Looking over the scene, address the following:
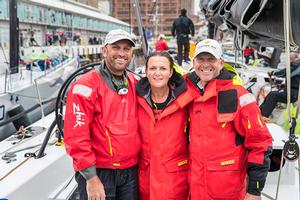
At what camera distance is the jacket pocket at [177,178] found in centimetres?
209

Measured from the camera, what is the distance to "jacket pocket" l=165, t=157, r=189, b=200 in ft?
6.86

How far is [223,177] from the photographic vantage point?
199 centimetres

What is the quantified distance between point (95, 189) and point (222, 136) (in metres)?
0.80

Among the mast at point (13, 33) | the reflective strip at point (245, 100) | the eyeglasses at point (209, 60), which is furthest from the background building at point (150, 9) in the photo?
the reflective strip at point (245, 100)

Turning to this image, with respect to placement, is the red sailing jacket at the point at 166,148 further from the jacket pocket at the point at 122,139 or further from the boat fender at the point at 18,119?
the boat fender at the point at 18,119

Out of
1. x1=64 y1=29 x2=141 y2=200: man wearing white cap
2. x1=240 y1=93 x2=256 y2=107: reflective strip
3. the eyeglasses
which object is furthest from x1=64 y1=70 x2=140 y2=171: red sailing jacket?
x1=240 y1=93 x2=256 y2=107: reflective strip

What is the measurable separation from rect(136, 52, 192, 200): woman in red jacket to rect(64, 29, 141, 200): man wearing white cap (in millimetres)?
74

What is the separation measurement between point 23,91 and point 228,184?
14.2 ft

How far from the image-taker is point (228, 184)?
200cm

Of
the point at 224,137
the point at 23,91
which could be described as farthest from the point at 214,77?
the point at 23,91

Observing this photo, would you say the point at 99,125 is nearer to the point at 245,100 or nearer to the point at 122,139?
the point at 122,139

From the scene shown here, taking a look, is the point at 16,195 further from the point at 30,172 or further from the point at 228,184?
the point at 228,184

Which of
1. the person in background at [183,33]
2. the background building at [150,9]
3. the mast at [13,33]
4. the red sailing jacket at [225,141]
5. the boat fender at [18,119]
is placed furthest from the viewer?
the person in background at [183,33]

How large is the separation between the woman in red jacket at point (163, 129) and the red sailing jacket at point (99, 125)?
0.27 feet
